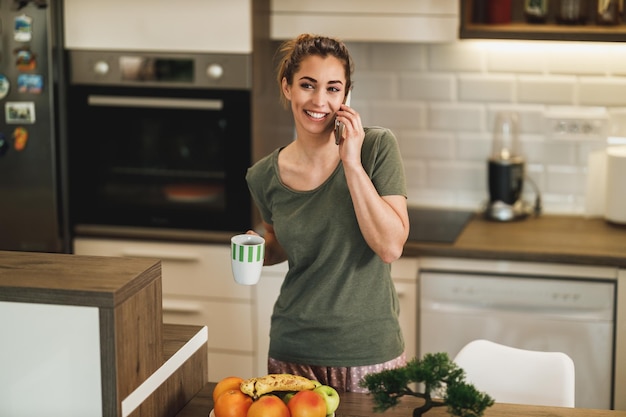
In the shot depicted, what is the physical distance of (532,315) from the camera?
10.5 feet

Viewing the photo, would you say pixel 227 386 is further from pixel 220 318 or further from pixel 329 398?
pixel 220 318

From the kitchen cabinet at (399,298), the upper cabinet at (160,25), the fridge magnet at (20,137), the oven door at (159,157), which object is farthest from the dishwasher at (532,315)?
the fridge magnet at (20,137)

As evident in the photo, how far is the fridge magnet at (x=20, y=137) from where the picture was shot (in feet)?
11.5

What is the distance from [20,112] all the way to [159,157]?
19.8 inches

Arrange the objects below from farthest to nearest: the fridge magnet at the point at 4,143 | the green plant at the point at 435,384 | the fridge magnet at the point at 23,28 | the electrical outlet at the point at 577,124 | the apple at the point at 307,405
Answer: the electrical outlet at the point at 577,124, the fridge magnet at the point at 4,143, the fridge magnet at the point at 23,28, the apple at the point at 307,405, the green plant at the point at 435,384

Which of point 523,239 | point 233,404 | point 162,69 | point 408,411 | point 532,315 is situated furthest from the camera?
point 162,69

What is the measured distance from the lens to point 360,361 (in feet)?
7.64

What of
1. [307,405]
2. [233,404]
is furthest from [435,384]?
[233,404]

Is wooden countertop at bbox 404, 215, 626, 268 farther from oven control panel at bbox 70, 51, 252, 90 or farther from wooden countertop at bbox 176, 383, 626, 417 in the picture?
wooden countertop at bbox 176, 383, 626, 417

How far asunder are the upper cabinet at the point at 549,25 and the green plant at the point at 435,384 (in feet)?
6.34

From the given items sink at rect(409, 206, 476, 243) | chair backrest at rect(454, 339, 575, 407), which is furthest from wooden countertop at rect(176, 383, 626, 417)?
sink at rect(409, 206, 476, 243)

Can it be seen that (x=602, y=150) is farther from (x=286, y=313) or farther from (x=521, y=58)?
(x=286, y=313)

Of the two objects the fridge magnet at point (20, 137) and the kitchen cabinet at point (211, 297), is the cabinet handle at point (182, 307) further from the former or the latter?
the fridge magnet at point (20, 137)

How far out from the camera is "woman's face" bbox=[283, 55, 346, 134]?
2.24 metres
